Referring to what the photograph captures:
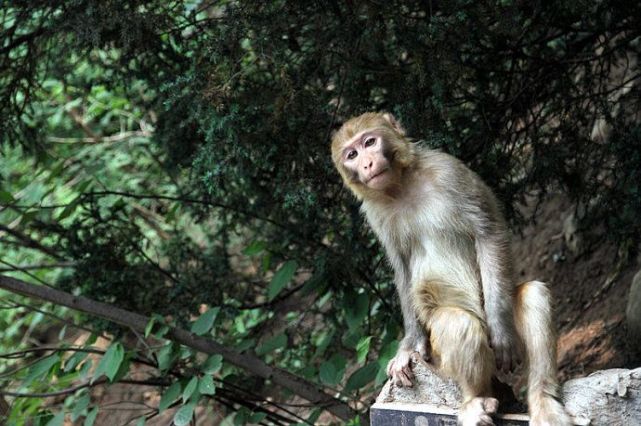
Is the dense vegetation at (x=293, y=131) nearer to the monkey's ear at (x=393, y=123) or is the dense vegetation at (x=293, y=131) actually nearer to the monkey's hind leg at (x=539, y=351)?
the monkey's ear at (x=393, y=123)

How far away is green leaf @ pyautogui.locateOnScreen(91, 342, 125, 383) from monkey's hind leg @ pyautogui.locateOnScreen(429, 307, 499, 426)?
2541mm

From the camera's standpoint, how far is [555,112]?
20.7 feet

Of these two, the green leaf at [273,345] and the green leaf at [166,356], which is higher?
the green leaf at [273,345]

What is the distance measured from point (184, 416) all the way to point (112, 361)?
0.65 meters

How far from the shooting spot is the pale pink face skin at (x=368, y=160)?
476cm

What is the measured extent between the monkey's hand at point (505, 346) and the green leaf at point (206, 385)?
7.44 feet

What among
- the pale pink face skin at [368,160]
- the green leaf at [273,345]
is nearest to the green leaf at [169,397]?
the green leaf at [273,345]

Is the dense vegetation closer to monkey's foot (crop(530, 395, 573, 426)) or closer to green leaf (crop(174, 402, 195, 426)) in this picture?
green leaf (crop(174, 402, 195, 426))

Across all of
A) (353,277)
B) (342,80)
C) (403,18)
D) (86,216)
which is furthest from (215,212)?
(403,18)

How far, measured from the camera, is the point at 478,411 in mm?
4082

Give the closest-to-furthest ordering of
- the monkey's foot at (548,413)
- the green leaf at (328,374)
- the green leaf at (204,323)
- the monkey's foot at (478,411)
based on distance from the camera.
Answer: the monkey's foot at (548,413) < the monkey's foot at (478,411) < the green leaf at (328,374) < the green leaf at (204,323)

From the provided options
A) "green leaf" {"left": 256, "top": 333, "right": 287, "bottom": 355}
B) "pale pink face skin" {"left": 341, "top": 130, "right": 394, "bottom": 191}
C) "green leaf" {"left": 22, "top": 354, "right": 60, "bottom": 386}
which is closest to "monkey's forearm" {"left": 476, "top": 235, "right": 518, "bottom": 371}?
"pale pink face skin" {"left": 341, "top": 130, "right": 394, "bottom": 191}

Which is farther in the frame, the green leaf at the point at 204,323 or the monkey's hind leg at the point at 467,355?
the green leaf at the point at 204,323

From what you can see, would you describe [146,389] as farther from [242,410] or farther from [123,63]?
[123,63]
